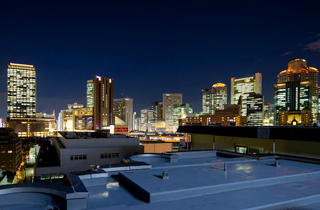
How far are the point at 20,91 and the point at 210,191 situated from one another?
210 meters

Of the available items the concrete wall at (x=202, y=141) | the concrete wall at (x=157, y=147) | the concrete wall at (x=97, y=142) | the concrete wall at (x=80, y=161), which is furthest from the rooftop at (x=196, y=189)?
the concrete wall at (x=157, y=147)

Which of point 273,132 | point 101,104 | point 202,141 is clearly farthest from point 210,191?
point 101,104

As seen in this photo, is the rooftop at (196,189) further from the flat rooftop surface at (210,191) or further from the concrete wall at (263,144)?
the concrete wall at (263,144)

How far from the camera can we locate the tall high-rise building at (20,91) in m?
172

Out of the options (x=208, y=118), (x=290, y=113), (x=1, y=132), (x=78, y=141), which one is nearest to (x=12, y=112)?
(x=1, y=132)

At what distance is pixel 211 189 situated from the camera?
5316 millimetres

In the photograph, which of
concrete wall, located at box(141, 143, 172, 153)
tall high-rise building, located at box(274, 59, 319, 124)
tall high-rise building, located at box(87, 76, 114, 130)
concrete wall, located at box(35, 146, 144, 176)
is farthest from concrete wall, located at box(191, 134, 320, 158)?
tall high-rise building, located at box(274, 59, 319, 124)

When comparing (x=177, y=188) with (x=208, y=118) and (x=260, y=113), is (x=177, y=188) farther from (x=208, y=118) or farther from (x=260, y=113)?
(x=260, y=113)

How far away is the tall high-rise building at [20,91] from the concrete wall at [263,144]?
188 m

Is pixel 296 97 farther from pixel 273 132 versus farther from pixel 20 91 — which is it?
pixel 20 91

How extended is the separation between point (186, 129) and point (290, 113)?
15503 centimetres

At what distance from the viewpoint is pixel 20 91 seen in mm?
175750

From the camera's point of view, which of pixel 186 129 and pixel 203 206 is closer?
pixel 203 206

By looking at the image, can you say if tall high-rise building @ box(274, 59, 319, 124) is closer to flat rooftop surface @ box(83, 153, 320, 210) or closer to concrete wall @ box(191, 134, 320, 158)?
concrete wall @ box(191, 134, 320, 158)
